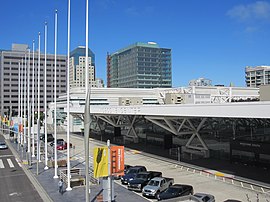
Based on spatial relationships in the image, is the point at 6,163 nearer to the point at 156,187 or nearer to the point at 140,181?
the point at 140,181

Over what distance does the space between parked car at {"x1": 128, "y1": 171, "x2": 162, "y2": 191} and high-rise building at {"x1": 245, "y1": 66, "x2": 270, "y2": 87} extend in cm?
15338

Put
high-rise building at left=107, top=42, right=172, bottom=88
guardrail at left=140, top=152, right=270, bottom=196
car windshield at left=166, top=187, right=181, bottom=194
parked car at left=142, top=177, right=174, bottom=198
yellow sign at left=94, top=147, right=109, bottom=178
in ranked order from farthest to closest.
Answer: high-rise building at left=107, top=42, right=172, bottom=88 < guardrail at left=140, top=152, right=270, bottom=196 < parked car at left=142, top=177, right=174, bottom=198 < car windshield at left=166, top=187, right=181, bottom=194 < yellow sign at left=94, top=147, right=109, bottom=178

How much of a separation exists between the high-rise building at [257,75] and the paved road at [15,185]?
153758 millimetres

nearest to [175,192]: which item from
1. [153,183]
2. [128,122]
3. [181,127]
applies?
[153,183]

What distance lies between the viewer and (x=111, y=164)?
54.4ft

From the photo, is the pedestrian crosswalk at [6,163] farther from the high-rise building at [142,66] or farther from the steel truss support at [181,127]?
the high-rise building at [142,66]

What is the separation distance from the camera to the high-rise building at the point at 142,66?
559ft

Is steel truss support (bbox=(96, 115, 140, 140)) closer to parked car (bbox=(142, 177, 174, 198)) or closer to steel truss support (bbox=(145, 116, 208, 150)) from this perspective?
steel truss support (bbox=(145, 116, 208, 150))

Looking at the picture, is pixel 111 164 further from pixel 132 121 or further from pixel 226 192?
pixel 132 121

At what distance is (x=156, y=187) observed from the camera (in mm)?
22531

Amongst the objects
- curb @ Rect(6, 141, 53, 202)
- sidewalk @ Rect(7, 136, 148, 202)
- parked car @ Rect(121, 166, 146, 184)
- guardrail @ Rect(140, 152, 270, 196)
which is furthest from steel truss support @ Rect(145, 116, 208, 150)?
curb @ Rect(6, 141, 53, 202)

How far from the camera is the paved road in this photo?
906 inches

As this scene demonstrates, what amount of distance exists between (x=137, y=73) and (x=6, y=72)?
6791 centimetres

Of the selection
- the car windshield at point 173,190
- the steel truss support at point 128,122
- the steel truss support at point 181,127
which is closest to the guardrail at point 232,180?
the steel truss support at point 181,127
